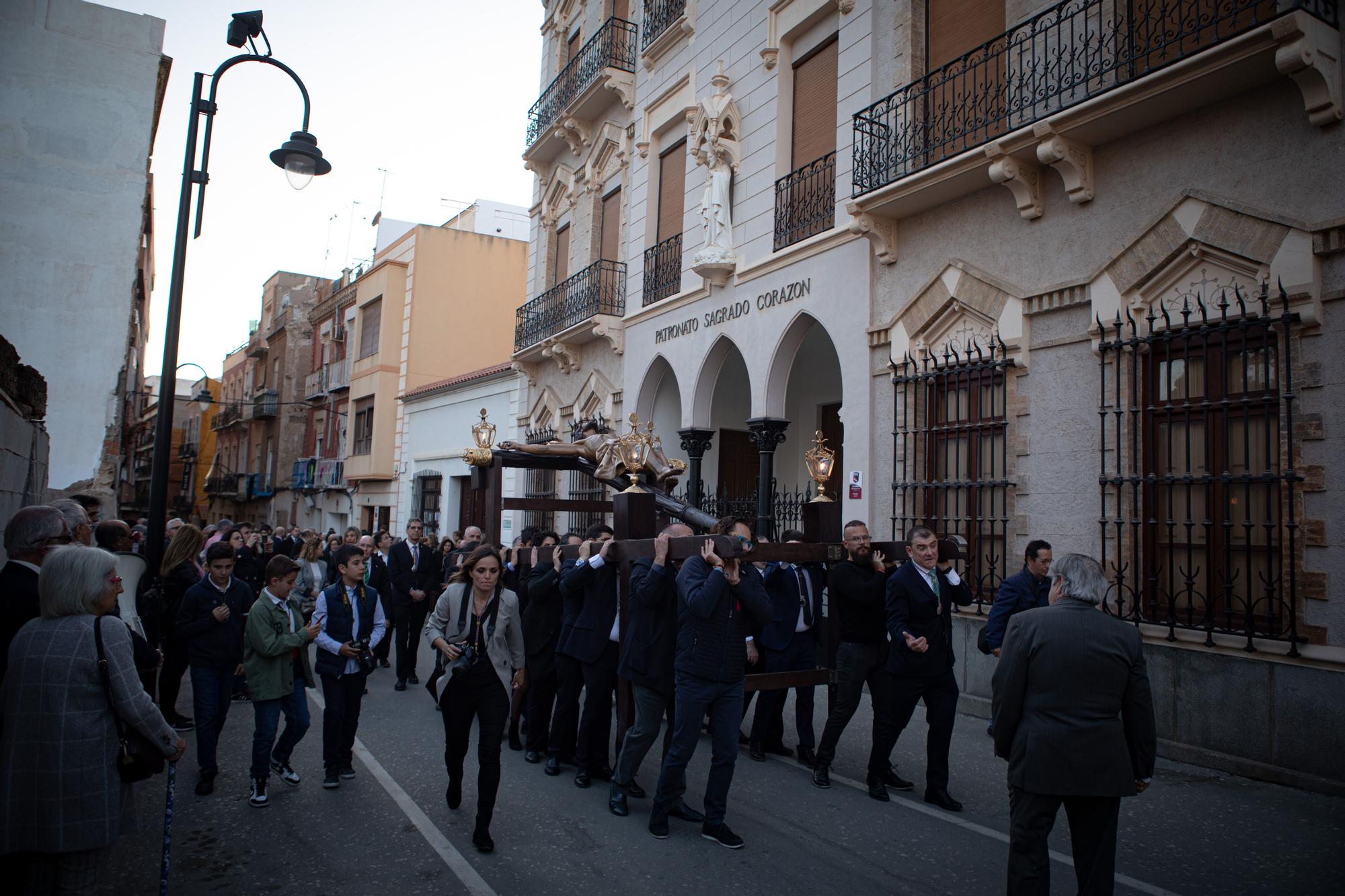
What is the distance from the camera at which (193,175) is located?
9.17 m

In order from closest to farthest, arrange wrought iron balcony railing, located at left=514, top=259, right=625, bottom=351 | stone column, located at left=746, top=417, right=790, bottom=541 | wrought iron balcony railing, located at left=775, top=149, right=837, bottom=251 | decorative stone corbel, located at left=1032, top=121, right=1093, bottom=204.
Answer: decorative stone corbel, located at left=1032, top=121, right=1093, bottom=204 → wrought iron balcony railing, located at left=775, top=149, right=837, bottom=251 → stone column, located at left=746, top=417, right=790, bottom=541 → wrought iron balcony railing, located at left=514, top=259, right=625, bottom=351

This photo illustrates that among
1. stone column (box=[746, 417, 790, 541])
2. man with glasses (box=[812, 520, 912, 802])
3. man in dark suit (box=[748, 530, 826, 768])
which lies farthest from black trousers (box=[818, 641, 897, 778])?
stone column (box=[746, 417, 790, 541])

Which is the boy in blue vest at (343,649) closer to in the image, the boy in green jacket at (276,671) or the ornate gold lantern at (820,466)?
the boy in green jacket at (276,671)

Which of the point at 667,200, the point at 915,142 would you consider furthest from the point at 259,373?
the point at 915,142

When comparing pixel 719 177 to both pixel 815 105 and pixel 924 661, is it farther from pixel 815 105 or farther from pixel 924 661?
pixel 924 661

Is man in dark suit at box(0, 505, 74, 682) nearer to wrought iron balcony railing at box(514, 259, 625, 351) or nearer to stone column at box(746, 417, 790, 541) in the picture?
stone column at box(746, 417, 790, 541)

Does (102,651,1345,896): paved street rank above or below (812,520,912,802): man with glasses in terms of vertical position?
below

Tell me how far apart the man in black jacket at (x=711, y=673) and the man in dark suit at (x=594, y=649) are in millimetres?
1207

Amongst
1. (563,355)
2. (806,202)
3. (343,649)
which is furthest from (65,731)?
(563,355)

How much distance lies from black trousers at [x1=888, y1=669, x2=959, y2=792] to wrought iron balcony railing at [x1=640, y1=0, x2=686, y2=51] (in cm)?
1318

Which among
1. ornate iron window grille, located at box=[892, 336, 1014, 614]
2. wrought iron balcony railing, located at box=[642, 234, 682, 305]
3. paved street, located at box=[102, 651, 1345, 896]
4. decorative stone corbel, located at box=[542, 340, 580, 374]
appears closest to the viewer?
paved street, located at box=[102, 651, 1345, 896]

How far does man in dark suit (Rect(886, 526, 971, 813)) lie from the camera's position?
600cm

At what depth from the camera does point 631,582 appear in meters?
6.07

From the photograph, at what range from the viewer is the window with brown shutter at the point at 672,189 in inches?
622
